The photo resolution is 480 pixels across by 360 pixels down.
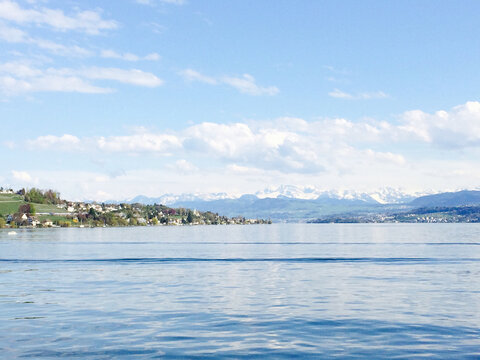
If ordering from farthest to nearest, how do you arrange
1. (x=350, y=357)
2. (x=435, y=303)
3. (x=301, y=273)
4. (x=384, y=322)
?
(x=301, y=273) → (x=435, y=303) → (x=384, y=322) → (x=350, y=357)

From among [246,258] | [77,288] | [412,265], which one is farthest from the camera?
[246,258]

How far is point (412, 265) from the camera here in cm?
8700

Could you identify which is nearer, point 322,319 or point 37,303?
point 322,319

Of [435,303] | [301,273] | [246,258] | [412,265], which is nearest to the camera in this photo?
[435,303]

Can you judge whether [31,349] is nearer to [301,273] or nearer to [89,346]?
[89,346]

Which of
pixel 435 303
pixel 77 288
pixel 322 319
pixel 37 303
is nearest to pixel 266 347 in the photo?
pixel 322 319

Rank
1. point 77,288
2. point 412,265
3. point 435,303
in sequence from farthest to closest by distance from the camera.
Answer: point 412,265 → point 77,288 → point 435,303

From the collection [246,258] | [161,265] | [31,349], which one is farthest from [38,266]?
[31,349]

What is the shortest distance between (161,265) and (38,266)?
19.4 metres

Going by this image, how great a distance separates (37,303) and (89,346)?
18.9 m

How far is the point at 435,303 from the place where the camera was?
159ft

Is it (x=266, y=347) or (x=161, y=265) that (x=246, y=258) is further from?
(x=266, y=347)

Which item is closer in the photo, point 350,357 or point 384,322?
point 350,357

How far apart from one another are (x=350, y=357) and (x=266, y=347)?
16.8 feet
